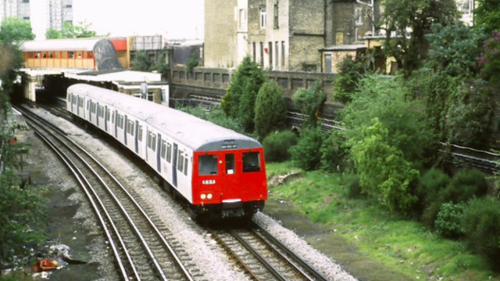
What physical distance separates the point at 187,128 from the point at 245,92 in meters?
13.2

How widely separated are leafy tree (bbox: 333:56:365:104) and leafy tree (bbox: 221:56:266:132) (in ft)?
21.5

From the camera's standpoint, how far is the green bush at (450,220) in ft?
57.2

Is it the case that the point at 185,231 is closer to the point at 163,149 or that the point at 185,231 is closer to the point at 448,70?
the point at 163,149

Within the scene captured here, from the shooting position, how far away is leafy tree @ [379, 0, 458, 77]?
87.4 feet

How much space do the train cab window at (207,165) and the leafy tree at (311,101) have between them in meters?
11.9

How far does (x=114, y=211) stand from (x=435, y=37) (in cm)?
1217

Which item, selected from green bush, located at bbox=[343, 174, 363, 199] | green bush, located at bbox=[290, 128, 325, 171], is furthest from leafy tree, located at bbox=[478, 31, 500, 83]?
green bush, located at bbox=[290, 128, 325, 171]

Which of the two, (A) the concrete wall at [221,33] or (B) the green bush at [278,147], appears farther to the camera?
(A) the concrete wall at [221,33]

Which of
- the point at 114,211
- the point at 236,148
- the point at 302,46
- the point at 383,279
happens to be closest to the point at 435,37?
the point at 236,148

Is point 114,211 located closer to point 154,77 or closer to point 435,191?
point 435,191

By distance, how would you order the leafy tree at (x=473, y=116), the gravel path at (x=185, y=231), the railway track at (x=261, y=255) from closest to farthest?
the railway track at (x=261, y=255), the gravel path at (x=185, y=231), the leafy tree at (x=473, y=116)

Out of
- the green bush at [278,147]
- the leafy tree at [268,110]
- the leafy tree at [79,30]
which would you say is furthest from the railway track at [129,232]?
the leafy tree at [79,30]

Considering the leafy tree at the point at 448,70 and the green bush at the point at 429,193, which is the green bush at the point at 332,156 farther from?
the green bush at the point at 429,193

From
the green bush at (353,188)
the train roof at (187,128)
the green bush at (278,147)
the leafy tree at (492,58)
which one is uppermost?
the leafy tree at (492,58)
